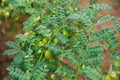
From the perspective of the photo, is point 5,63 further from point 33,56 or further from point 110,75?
point 110,75

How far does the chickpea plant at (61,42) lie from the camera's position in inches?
66.1

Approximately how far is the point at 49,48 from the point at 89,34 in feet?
0.79

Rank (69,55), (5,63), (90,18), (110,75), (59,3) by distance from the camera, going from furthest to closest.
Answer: (5,63) < (59,3) < (90,18) < (69,55) < (110,75)

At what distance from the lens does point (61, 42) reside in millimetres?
1731

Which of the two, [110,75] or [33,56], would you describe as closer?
[110,75]

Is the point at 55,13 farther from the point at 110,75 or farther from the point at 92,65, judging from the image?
the point at 110,75

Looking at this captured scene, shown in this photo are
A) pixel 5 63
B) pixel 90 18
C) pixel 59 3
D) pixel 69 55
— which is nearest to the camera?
pixel 69 55

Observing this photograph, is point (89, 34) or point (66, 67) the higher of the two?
point (89, 34)

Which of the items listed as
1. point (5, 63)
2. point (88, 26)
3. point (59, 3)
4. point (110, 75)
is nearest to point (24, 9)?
point (59, 3)

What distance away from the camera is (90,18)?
1788mm

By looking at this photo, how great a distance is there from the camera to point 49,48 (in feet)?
5.66

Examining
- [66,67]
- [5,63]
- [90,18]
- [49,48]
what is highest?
[90,18]

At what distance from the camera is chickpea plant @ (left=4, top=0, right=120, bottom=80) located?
5.50 ft

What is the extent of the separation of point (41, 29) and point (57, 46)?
15 cm
